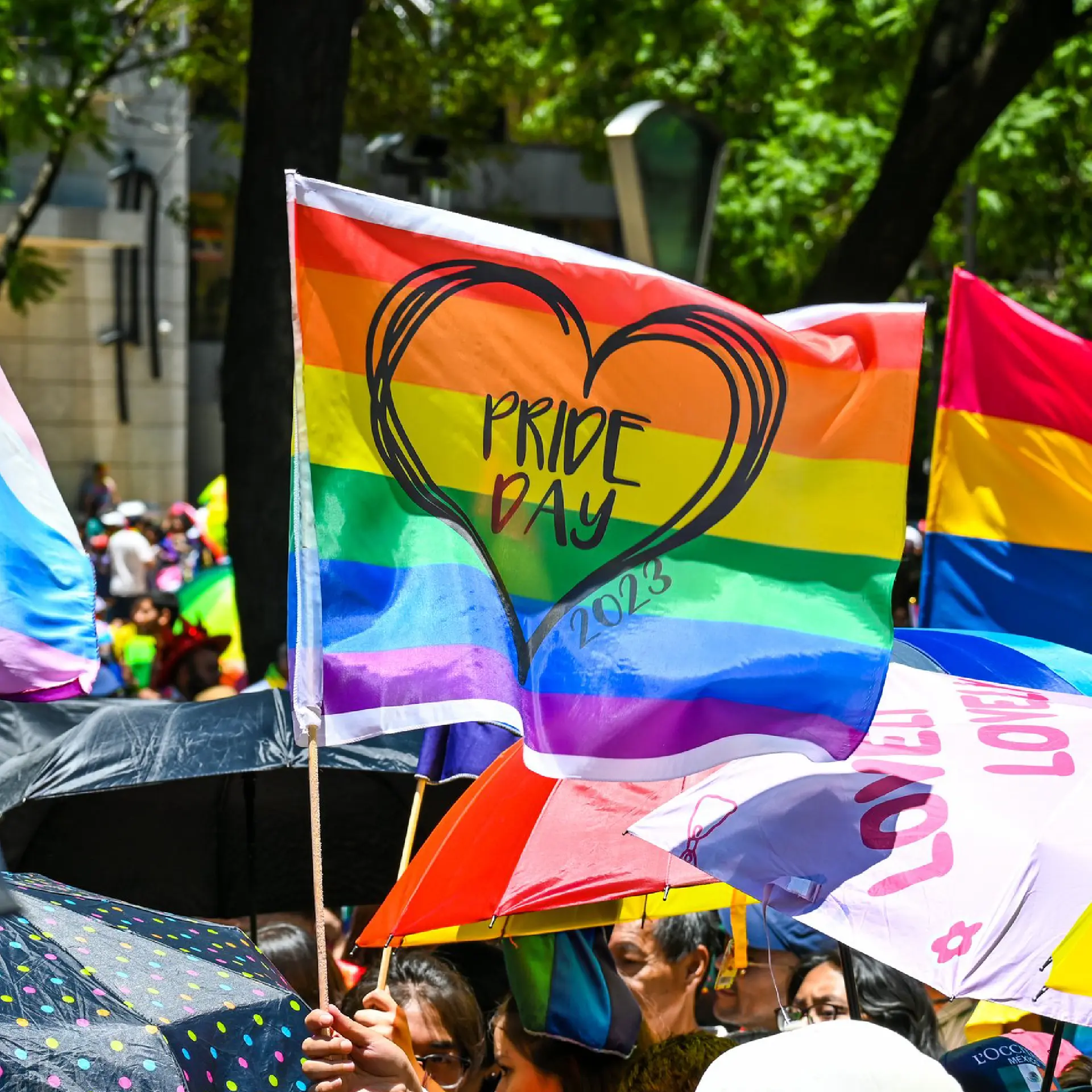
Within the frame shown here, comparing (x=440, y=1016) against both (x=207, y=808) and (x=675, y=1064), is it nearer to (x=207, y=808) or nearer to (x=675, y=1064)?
(x=675, y=1064)

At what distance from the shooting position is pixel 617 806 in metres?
3.84

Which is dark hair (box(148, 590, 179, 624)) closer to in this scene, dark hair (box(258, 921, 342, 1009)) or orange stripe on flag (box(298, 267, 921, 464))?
dark hair (box(258, 921, 342, 1009))

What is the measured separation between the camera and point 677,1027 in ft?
16.2

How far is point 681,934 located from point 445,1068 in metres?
1.11

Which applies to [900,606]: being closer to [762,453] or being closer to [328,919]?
[328,919]

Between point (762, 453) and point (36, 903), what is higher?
point (762, 453)

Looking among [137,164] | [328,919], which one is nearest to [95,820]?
[328,919]

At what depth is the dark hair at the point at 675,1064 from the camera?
343 cm

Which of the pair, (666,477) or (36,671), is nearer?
(36,671)

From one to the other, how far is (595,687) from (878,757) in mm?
630

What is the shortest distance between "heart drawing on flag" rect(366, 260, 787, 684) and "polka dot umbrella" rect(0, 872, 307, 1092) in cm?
78

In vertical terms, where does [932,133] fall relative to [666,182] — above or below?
above

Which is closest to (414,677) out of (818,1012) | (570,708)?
(570,708)

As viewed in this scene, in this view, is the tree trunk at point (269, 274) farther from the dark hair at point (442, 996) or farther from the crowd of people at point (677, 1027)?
the dark hair at point (442, 996)
